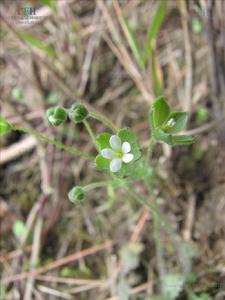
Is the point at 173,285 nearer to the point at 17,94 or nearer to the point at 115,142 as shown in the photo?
the point at 115,142

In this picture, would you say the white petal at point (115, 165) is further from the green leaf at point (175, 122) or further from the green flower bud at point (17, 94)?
the green flower bud at point (17, 94)

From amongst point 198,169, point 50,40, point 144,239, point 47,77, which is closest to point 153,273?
point 144,239

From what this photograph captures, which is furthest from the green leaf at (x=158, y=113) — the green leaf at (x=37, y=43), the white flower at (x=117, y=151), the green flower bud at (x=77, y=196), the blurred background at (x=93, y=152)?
the green leaf at (x=37, y=43)

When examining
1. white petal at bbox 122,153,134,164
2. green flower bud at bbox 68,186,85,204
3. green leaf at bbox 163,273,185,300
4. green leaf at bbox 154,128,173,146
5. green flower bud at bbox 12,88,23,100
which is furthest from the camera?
green flower bud at bbox 12,88,23,100

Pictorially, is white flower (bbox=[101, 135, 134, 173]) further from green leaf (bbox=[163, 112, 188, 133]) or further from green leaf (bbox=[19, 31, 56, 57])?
green leaf (bbox=[19, 31, 56, 57])

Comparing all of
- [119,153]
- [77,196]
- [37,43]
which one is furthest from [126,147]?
[37,43]

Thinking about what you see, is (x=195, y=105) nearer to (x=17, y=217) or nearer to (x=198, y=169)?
(x=198, y=169)

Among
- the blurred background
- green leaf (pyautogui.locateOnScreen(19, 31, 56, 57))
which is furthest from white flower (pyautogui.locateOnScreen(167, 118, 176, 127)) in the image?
green leaf (pyautogui.locateOnScreen(19, 31, 56, 57))
